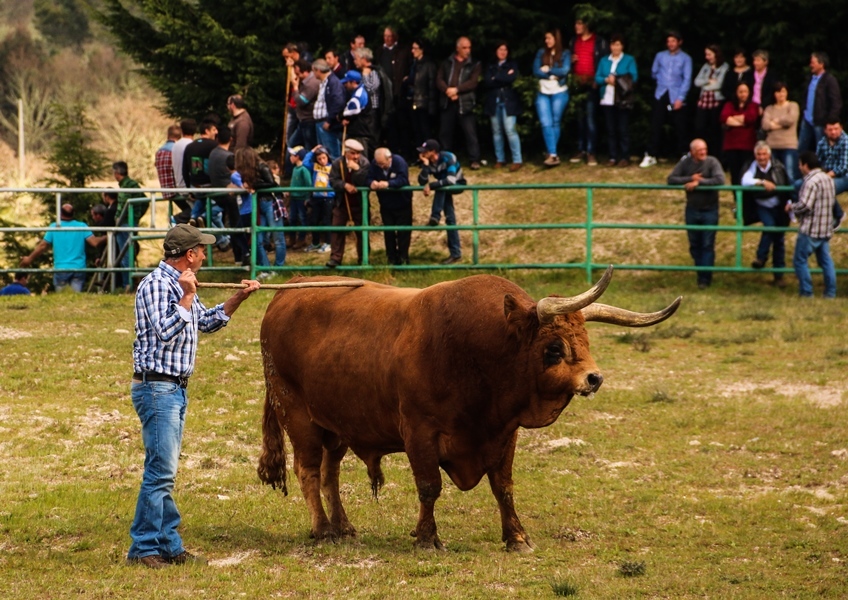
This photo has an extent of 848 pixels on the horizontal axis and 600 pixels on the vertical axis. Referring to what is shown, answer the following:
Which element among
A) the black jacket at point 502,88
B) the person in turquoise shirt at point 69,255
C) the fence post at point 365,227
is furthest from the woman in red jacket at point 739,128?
the person in turquoise shirt at point 69,255

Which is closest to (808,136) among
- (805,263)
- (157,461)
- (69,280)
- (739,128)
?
(739,128)

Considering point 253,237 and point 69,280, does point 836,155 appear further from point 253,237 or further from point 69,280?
point 69,280

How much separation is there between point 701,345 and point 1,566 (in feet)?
31.6

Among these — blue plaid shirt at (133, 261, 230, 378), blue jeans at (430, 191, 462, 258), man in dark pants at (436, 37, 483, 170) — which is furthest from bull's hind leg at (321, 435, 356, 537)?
man in dark pants at (436, 37, 483, 170)

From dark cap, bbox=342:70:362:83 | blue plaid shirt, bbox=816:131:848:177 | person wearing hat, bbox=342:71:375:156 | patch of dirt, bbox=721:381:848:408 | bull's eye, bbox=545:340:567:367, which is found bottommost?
patch of dirt, bbox=721:381:848:408

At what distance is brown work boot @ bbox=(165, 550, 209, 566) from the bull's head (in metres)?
2.28

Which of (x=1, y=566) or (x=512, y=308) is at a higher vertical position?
(x=512, y=308)

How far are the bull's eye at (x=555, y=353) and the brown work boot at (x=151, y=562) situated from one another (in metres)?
2.74

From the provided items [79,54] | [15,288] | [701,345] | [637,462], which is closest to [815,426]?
[637,462]

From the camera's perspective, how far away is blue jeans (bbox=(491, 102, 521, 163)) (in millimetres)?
22125

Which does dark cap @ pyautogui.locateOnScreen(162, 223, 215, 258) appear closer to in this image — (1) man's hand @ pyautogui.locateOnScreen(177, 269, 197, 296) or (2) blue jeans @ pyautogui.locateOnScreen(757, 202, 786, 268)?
(1) man's hand @ pyautogui.locateOnScreen(177, 269, 197, 296)

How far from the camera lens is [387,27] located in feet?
75.0

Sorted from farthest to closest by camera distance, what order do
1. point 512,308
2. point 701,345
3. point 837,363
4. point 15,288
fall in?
point 15,288, point 701,345, point 837,363, point 512,308

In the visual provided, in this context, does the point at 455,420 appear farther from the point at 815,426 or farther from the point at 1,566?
the point at 815,426
